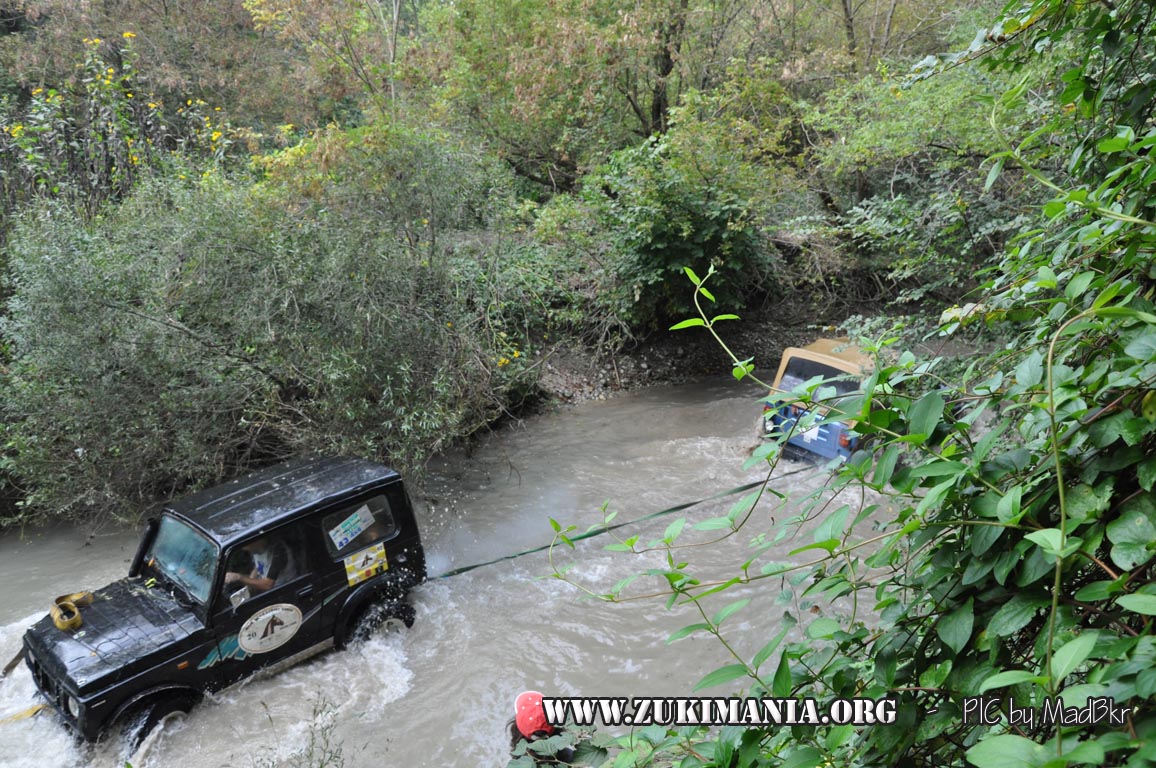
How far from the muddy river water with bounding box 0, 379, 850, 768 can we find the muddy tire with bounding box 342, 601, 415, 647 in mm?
89

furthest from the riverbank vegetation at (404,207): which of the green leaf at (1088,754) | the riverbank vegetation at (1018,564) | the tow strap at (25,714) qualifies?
the green leaf at (1088,754)

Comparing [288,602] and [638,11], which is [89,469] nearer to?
[288,602]

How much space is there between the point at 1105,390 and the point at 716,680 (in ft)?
3.31

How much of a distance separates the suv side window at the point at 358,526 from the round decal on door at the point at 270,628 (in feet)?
1.60

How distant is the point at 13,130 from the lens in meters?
8.80

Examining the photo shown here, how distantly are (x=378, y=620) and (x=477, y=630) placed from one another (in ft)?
2.74

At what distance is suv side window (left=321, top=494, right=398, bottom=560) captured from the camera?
17.3 ft

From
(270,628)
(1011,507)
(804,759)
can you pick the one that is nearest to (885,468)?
(1011,507)

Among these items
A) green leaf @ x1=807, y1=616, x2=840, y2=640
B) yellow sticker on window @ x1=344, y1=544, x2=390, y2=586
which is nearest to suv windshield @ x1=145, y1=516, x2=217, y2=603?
yellow sticker on window @ x1=344, y1=544, x2=390, y2=586

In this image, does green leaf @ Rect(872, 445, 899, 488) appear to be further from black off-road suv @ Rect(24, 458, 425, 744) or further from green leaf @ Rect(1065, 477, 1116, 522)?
black off-road suv @ Rect(24, 458, 425, 744)

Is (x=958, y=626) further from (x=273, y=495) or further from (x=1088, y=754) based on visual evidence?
(x=273, y=495)

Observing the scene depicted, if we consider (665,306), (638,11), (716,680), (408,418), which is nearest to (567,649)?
(408,418)

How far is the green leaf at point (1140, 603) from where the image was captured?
107 centimetres

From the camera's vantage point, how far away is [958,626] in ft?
4.75
